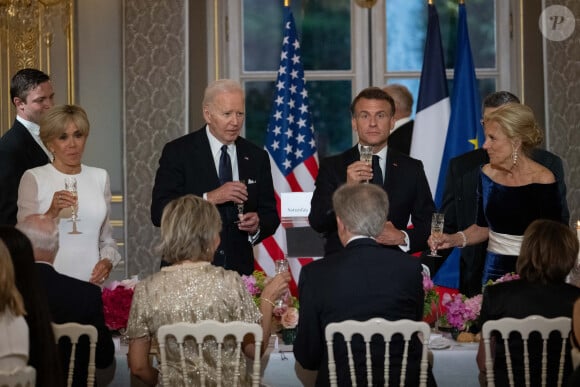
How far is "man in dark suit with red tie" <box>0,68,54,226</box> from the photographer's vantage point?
5.10 meters

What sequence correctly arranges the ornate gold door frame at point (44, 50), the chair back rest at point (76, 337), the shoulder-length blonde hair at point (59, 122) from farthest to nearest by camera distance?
the ornate gold door frame at point (44, 50)
the shoulder-length blonde hair at point (59, 122)
the chair back rest at point (76, 337)

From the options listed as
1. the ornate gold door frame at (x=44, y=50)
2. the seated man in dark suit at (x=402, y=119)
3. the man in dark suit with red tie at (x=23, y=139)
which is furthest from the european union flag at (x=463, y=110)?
the man in dark suit with red tie at (x=23, y=139)

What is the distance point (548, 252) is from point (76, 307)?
1682mm

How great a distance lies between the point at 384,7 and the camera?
25.9 ft

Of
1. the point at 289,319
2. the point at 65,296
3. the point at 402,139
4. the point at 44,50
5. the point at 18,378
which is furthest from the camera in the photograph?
the point at 44,50

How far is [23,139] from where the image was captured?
17.1ft

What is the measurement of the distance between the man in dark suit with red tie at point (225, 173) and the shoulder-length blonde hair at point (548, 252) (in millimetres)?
1502

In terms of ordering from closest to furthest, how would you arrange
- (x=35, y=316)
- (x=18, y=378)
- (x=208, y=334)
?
(x=18, y=378) < (x=35, y=316) < (x=208, y=334)

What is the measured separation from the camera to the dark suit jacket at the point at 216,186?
4.91m

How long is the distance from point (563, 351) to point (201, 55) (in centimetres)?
467

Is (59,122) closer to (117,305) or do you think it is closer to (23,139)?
(23,139)

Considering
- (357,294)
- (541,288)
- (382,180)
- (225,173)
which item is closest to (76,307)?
(357,294)

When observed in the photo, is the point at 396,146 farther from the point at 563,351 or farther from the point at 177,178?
the point at 563,351

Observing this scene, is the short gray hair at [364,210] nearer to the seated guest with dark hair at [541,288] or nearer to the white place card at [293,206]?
the seated guest with dark hair at [541,288]
